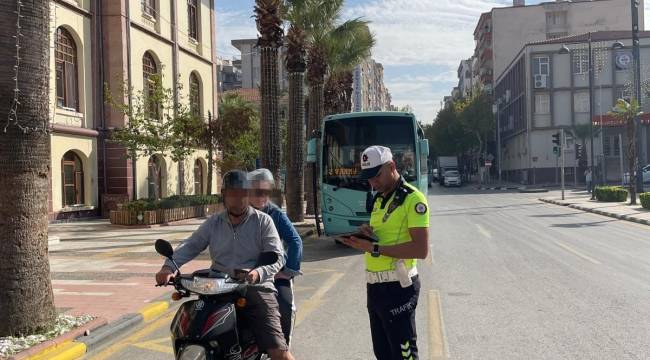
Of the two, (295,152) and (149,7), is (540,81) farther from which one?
(295,152)

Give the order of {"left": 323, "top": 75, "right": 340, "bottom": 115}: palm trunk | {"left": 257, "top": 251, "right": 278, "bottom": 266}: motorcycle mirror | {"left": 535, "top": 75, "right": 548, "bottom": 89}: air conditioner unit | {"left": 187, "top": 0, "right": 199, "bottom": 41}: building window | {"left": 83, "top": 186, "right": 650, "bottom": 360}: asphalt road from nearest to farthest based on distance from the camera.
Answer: {"left": 257, "top": 251, "right": 278, "bottom": 266}: motorcycle mirror < {"left": 83, "top": 186, "right": 650, "bottom": 360}: asphalt road < {"left": 323, "top": 75, "right": 340, "bottom": 115}: palm trunk < {"left": 187, "top": 0, "right": 199, "bottom": 41}: building window < {"left": 535, "top": 75, "right": 548, "bottom": 89}: air conditioner unit

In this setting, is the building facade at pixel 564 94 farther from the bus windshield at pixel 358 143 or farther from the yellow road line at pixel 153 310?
the yellow road line at pixel 153 310

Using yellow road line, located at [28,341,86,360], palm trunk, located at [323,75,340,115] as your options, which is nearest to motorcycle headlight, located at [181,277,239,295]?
yellow road line, located at [28,341,86,360]

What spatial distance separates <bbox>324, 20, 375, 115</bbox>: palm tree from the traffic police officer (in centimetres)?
2291

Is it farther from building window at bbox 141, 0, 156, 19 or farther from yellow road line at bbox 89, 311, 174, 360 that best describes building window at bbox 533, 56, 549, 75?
yellow road line at bbox 89, 311, 174, 360

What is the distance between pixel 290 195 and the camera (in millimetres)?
22000

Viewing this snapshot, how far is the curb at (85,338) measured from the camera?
6207 millimetres

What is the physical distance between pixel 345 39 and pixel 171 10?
35.0 ft

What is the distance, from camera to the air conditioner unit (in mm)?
59344

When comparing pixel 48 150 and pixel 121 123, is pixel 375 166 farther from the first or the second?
pixel 121 123

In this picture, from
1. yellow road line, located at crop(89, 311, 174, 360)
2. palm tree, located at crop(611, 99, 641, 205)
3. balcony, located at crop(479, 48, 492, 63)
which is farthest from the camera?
balcony, located at crop(479, 48, 492, 63)

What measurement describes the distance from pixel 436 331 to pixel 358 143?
9157 mm

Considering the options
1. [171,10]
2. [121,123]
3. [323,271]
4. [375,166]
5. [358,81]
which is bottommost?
[323,271]

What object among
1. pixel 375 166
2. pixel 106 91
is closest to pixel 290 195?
pixel 106 91
